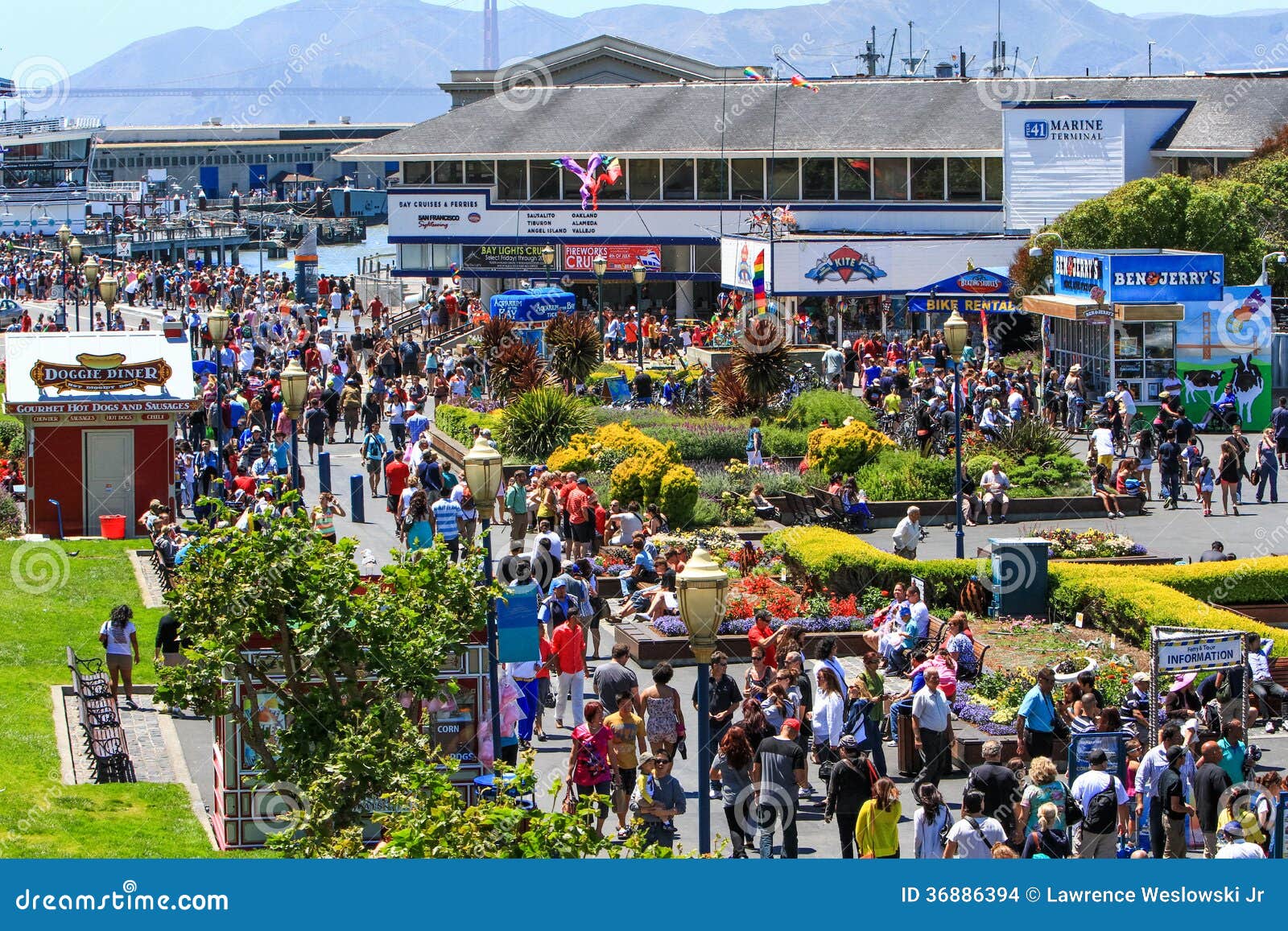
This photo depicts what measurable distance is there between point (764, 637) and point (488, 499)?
4244mm

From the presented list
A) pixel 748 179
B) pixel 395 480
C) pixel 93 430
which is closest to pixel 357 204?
pixel 748 179

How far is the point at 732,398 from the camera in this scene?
3406cm

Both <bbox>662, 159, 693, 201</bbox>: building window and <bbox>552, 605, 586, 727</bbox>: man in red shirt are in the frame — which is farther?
<bbox>662, 159, 693, 201</bbox>: building window

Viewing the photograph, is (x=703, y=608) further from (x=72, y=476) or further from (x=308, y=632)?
(x=72, y=476)

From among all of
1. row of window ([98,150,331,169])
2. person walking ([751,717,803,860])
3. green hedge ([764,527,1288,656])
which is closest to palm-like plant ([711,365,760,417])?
green hedge ([764,527,1288,656])

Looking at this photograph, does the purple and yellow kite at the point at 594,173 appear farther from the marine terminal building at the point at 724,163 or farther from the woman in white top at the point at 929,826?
the woman in white top at the point at 929,826

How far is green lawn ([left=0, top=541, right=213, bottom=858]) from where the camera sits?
42.8ft

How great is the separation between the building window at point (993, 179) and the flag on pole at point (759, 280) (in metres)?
13.5

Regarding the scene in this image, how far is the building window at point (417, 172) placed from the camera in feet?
208

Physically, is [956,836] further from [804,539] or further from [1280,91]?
[1280,91]

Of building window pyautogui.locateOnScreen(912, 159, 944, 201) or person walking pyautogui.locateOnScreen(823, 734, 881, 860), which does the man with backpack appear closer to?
person walking pyautogui.locateOnScreen(823, 734, 881, 860)

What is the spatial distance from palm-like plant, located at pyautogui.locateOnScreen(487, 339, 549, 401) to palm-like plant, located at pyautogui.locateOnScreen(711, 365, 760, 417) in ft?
10.7

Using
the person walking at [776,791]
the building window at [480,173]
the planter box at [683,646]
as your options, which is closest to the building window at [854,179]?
the building window at [480,173]

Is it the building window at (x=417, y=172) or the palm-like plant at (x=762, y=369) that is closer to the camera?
the palm-like plant at (x=762, y=369)
